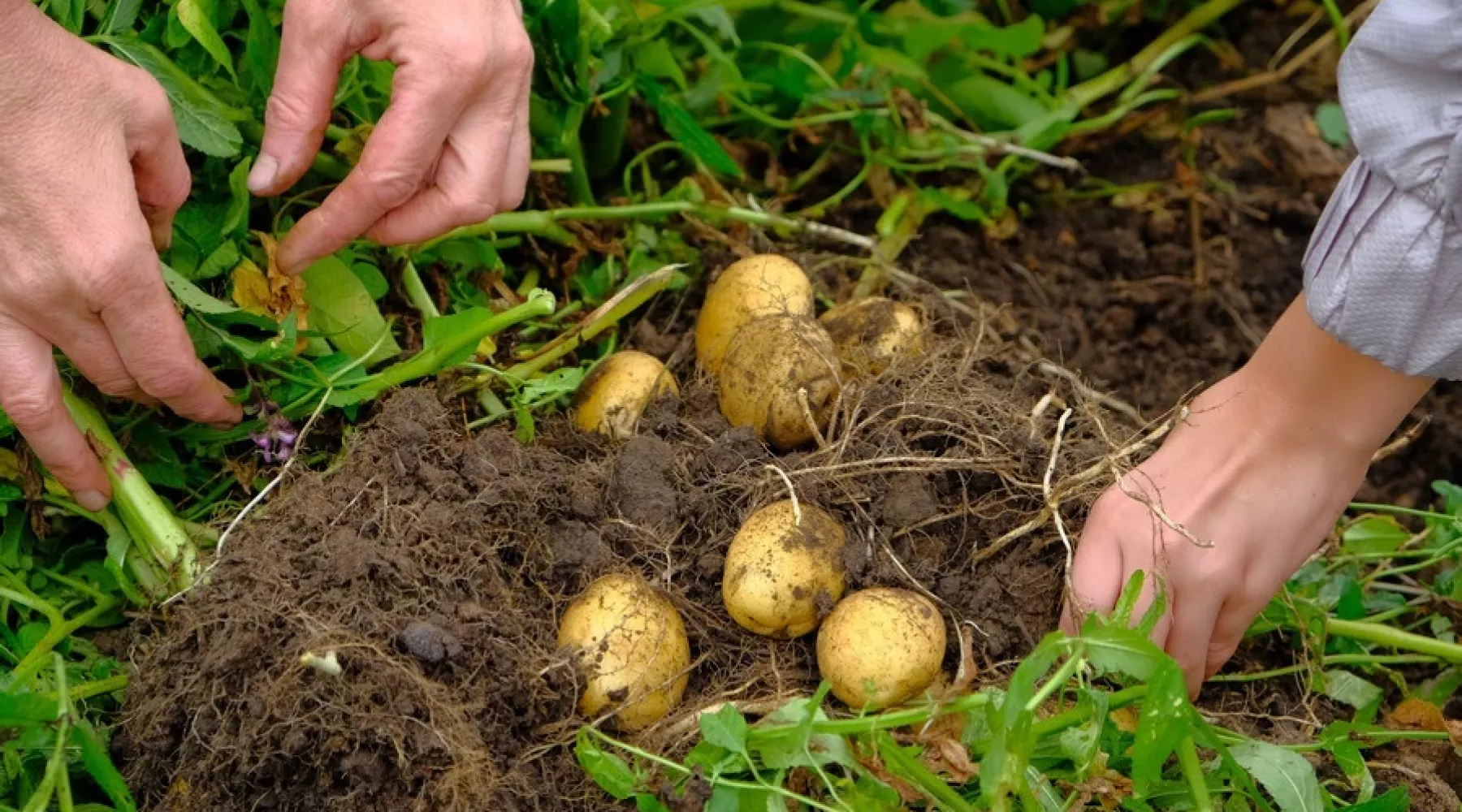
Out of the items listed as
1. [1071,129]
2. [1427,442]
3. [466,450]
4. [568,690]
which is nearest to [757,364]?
[466,450]

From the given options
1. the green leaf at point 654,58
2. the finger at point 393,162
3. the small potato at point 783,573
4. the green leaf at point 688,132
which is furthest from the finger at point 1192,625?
the green leaf at point 654,58

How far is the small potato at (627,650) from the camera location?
1.33m

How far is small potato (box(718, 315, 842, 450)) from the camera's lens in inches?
61.6

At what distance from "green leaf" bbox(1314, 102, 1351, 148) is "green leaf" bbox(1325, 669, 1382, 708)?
124cm

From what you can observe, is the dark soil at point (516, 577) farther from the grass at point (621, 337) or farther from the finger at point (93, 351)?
the finger at point (93, 351)

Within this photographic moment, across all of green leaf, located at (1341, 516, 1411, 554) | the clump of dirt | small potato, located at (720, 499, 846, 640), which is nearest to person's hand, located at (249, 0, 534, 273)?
the clump of dirt

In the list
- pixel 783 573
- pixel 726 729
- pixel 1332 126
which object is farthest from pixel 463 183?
pixel 1332 126

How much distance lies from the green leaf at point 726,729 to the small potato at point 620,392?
19.2 inches

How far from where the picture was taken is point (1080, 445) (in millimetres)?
1596

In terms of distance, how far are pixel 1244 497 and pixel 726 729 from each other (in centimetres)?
64

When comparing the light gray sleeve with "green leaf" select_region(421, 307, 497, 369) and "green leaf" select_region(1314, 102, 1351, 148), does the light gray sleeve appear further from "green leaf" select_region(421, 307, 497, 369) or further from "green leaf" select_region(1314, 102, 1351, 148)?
"green leaf" select_region(1314, 102, 1351, 148)

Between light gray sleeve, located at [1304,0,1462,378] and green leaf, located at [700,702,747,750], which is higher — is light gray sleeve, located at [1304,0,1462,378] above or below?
above

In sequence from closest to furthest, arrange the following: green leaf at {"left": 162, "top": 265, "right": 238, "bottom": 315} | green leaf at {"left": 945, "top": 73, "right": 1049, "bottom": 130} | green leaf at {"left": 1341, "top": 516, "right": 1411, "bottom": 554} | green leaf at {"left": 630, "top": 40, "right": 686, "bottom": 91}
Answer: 1. green leaf at {"left": 162, "top": 265, "right": 238, "bottom": 315}
2. green leaf at {"left": 1341, "top": 516, "right": 1411, "bottom": 554}
3. green leaf at {"left": 630, "top": 40, "right": 686, "bottom": 91}
4. green leaf at {"left": 945, "top": 73, "right": 1049, "bottom": 130}

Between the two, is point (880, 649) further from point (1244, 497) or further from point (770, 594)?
point (1244, 497)
